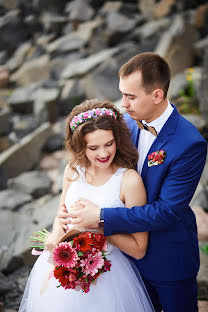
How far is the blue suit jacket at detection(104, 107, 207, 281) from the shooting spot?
1857mm

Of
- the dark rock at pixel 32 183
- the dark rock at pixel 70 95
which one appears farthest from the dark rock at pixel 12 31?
the dark rock at pixel 32 183

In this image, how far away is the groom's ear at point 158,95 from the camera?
6.37ft

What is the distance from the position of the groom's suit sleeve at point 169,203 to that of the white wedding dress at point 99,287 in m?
0.17

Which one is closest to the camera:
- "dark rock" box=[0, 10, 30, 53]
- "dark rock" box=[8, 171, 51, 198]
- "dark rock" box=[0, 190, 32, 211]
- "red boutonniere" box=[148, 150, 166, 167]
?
"red boutonniere" box=[148, 150, 166, 167]

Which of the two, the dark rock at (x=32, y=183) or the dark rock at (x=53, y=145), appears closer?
the dark rock at (x=32, y=183)

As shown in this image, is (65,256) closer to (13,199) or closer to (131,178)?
(131,178)

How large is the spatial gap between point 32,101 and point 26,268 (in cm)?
630

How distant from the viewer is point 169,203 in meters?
1.85

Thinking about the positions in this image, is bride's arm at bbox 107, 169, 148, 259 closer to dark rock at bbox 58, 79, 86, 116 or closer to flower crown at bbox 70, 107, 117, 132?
flower crown at bbox 70, 107, 117, 132

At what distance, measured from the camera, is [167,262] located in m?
2.08

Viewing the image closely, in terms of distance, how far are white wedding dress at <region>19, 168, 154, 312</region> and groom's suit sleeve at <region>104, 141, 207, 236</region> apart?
0.56 feet

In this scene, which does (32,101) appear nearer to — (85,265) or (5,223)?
(5,223)

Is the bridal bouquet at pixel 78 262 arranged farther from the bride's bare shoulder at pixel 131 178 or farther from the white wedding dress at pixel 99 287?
the bride's bare shoulder at pixel 131 178

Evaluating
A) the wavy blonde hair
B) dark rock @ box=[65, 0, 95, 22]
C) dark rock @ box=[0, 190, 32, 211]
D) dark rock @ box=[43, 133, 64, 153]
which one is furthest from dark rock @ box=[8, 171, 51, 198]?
dark rock @ box=[65, 0, 95, 22]
